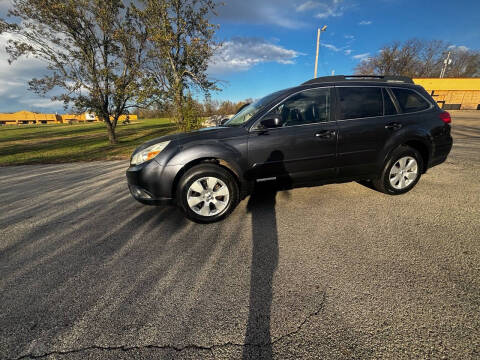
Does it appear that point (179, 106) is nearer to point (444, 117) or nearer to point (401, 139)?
point (401, 139)

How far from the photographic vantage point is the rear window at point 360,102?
10.5 feet

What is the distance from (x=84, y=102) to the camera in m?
13.1

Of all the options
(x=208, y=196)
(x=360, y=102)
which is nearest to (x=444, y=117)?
(x=360, y=102)

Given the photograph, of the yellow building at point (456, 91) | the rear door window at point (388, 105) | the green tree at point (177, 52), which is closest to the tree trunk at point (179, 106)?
the green tree at point (177, 52)

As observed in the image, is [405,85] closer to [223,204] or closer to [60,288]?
[223,204]

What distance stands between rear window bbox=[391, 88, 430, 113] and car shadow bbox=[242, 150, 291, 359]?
89.6 inches

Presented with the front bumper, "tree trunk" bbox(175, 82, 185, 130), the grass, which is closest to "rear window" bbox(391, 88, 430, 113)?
the front bumper

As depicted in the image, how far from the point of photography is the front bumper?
9.14 feet

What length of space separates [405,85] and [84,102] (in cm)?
1611

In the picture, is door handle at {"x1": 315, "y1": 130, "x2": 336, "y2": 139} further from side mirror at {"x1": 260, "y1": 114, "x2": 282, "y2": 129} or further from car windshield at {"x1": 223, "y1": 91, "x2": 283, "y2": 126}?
car windshield at {"x1": 223, "y1": 91, "x2": 283, "y2": 126}

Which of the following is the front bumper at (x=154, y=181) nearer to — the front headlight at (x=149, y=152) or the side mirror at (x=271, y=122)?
the front headlight at (x=149, y=152)

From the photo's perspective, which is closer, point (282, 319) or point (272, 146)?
point (282, 319)

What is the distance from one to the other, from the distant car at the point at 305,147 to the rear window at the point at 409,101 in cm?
2

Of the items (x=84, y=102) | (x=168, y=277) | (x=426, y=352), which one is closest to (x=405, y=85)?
(x=426, y=352)
